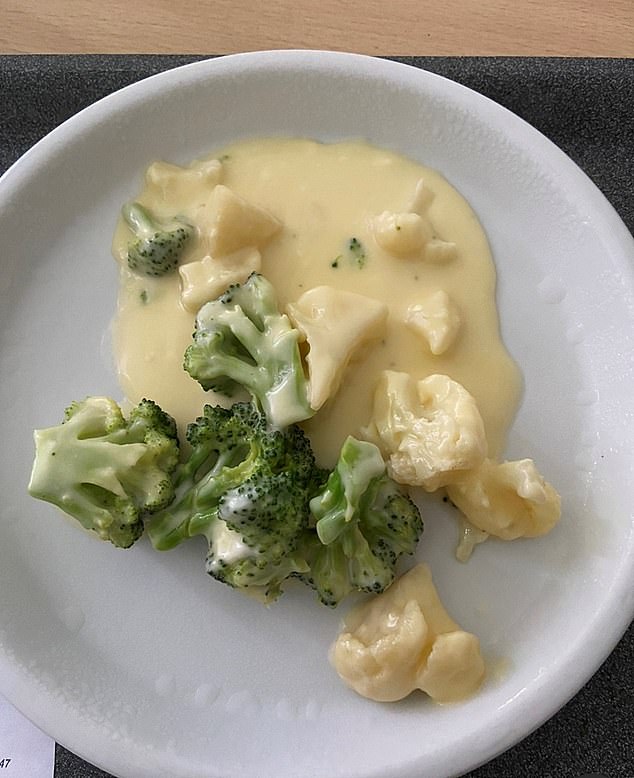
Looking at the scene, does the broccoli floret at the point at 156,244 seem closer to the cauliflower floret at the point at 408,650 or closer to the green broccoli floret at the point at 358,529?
the green broccoli floret at the point at 358,529

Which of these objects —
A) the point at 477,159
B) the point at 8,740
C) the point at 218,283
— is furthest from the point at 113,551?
the point at 477,159

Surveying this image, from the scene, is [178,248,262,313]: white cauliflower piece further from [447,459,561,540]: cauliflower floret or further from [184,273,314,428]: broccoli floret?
[447,459,561,540]: cauliflower floret

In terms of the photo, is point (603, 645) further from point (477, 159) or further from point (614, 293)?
point (477, 159)

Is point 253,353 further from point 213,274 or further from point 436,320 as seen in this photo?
point 436,320

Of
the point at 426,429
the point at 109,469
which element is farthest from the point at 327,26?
the point at 109,469

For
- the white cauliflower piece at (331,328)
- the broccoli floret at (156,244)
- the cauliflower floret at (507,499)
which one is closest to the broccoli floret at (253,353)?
the white cauliflower piece at (331,328)

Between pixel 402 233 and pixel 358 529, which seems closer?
pixel 358 529

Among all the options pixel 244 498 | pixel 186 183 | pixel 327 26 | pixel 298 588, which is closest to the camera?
pixel 244 498
